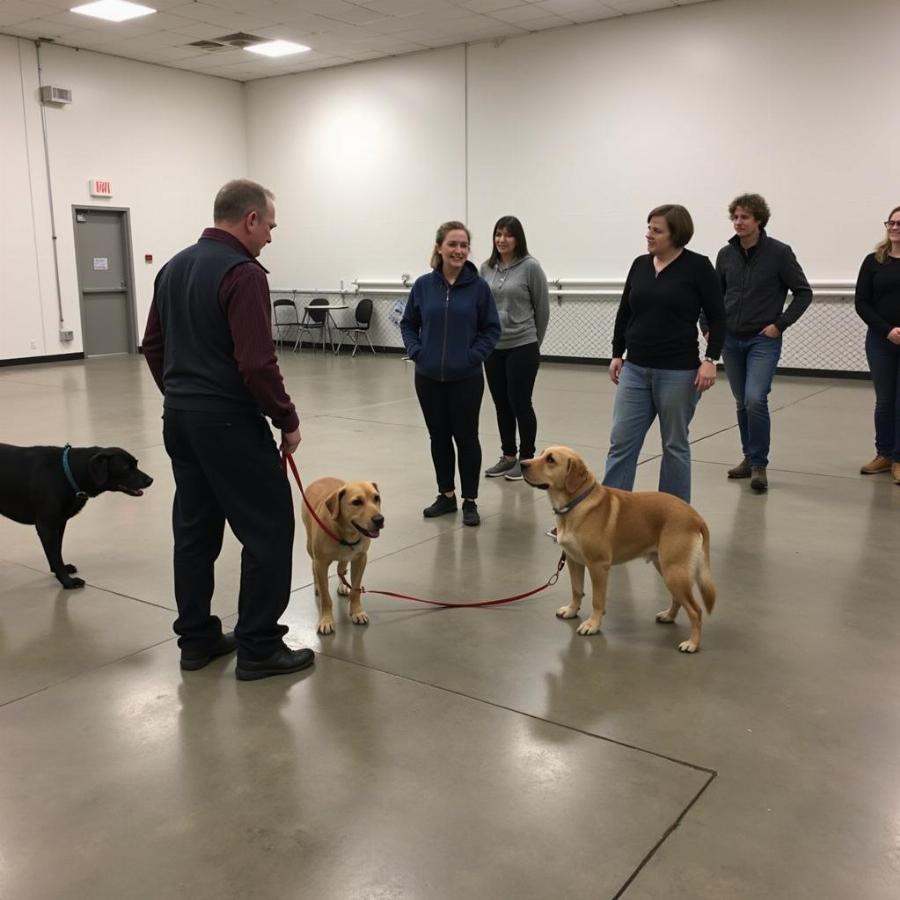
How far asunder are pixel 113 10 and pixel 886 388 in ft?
31.1

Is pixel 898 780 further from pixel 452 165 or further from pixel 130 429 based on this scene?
pixel 452 165

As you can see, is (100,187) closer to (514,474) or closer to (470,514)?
(514,474)

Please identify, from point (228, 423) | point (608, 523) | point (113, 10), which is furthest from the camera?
point (113, 10)

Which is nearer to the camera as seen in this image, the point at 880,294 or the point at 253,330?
the point at 253,330

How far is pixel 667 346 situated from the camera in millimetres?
3807

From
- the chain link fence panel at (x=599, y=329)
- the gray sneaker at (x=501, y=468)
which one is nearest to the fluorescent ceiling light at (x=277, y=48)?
the chain link fence panel at (x=599, y=329)

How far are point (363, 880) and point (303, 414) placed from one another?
6.17 m

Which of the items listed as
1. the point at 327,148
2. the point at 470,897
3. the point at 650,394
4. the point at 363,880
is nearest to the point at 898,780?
the point at 470,897

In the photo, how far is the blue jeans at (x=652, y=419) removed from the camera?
385 centimetres

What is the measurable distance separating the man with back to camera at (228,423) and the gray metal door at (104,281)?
10650mm

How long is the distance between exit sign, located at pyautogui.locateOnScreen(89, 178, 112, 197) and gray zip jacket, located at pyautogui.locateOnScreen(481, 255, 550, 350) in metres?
9.17

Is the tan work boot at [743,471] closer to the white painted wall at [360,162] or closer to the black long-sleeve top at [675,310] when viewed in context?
the black long-sleeve top at [675,310]

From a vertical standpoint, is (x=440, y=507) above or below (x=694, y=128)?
below

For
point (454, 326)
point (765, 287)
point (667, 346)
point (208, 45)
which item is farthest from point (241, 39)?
point (667, 346)
